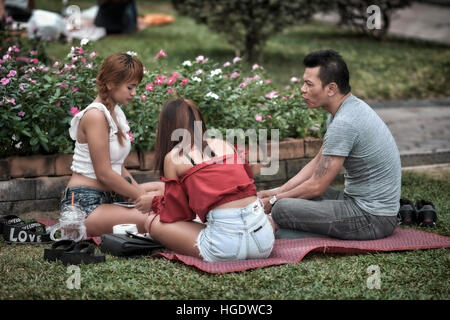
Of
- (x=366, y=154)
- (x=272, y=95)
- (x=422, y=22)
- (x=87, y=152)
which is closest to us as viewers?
(x=366, y=154)

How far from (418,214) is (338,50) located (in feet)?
28.5

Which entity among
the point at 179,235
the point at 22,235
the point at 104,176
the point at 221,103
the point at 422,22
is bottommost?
the point at 22,235

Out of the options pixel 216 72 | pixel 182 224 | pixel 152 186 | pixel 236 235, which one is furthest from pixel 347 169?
pixel 216 72

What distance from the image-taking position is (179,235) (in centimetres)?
432

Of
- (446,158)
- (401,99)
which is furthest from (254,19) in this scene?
(446,158)

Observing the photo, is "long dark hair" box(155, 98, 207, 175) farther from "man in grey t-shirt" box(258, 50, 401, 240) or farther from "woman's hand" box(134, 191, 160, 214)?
"man in grey t-shirt" box(258, 50, 401, 240)

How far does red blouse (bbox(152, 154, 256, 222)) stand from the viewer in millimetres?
4102

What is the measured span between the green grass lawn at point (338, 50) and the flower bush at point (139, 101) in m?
3.54

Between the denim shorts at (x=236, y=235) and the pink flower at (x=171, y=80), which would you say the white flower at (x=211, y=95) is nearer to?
the pink flower at (x=171, y=80)

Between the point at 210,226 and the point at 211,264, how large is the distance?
23 centimetres

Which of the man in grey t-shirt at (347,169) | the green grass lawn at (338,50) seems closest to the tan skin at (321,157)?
the man in grey t-shirt at (347,169)

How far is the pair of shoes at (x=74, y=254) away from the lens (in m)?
4.22

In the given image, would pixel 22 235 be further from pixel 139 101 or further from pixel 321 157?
pixel 321 157

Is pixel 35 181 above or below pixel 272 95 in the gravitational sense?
below
